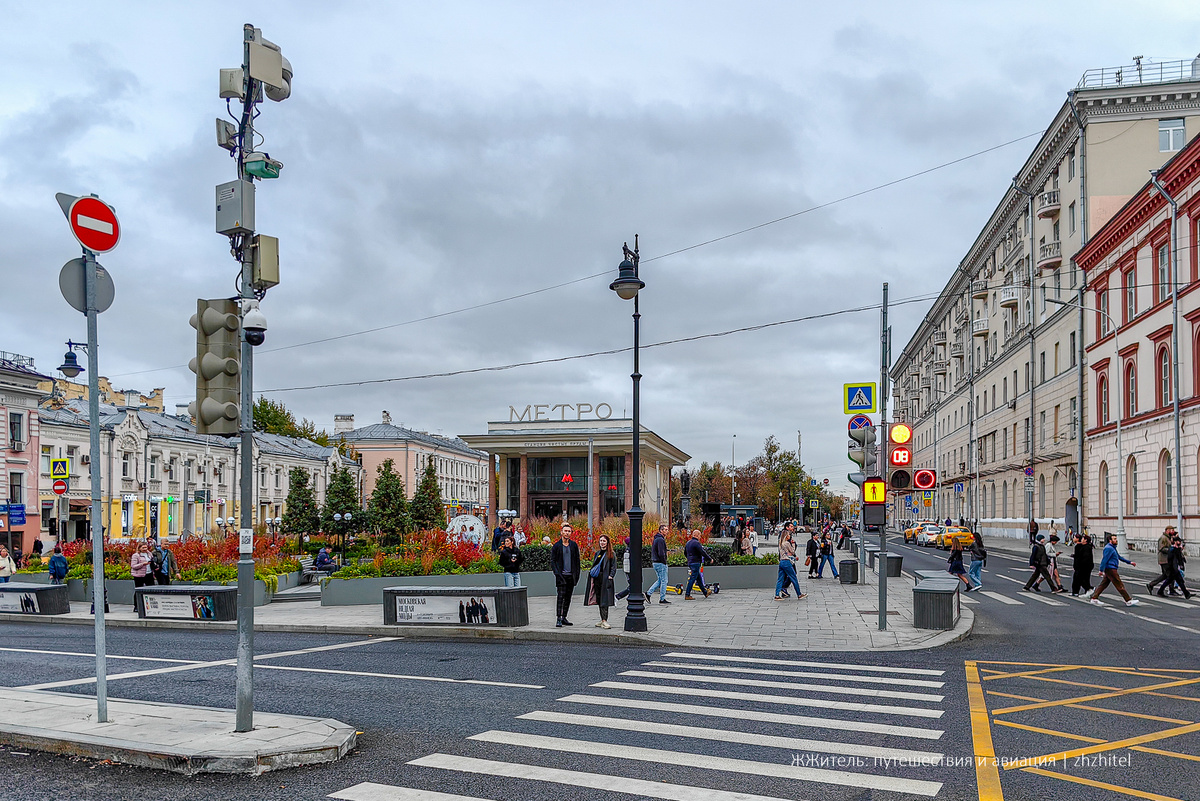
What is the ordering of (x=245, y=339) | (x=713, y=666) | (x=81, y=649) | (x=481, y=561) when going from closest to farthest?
1. (x=245, y=339)
2. (x=713, y=666)
3. (x=81, y=649)
4. (x=481, y=561)

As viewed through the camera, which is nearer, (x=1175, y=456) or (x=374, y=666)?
(x=374, y=666)

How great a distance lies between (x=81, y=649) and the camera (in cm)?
1554

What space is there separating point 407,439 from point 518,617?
82.6m

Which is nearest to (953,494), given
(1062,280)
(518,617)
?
(1062,280)

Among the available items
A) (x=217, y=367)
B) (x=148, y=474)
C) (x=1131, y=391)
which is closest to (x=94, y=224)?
(x=217, y=367)

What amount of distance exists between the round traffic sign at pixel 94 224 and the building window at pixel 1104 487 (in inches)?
1889

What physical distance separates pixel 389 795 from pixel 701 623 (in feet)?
38.5

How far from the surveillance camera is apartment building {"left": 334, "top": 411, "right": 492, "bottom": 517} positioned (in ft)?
253

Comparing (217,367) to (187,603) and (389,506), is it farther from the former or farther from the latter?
(389,506)

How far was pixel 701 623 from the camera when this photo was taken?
1752 cm

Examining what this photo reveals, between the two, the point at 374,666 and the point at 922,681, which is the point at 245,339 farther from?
the point at 922,681

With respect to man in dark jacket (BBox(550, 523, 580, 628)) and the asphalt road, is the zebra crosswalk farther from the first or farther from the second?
man in dark jacket (BBox(550, 523, 580, 628))

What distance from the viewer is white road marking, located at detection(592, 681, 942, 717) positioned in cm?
933

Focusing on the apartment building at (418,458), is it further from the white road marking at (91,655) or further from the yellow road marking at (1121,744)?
the yellow road marking at (1121,744)
